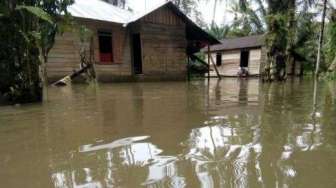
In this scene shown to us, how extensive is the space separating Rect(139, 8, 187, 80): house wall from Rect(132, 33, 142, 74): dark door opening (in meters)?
0.62

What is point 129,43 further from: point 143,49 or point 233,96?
point 233,96

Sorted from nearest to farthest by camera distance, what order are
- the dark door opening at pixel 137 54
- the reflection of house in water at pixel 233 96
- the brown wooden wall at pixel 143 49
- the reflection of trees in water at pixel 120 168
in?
the reflection of trees in water at pixel 120 168 < the reflection of house in water at pixel 233 96 < the brown wooden wall at pixel 143 49 < the dark door opening at pixel 137 54

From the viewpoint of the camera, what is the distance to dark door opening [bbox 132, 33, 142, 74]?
55.9 feet

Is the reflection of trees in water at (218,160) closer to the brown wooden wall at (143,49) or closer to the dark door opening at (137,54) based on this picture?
the brown wooden wall at (143,49)

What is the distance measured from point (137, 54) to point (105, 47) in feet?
6.70

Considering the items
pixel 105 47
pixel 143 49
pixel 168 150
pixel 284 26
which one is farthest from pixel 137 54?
pixel 168 150

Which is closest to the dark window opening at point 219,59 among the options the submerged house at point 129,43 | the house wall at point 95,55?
the submerged house at point 129,43

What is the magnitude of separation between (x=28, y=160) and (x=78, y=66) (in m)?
12.2

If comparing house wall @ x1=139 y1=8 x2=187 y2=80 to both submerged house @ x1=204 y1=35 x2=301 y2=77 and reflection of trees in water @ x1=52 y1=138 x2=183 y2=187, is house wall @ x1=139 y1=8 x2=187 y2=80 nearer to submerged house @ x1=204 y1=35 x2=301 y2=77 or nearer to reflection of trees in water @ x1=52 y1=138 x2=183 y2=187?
submerged house @ x1=204 y1=35 x2=301 y2=77

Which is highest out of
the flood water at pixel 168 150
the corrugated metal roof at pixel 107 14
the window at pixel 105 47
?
the corrugated metal roof at pixel 107 14

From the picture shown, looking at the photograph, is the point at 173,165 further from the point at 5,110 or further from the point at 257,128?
the point at 5,110

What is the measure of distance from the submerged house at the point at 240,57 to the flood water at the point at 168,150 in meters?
23.5

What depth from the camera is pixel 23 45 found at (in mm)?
6484

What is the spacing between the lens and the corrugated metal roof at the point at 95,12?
13.8 meters
